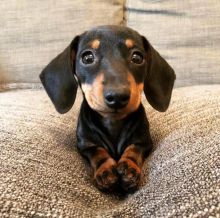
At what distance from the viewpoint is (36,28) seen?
222cm

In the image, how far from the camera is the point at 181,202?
0.87 metres

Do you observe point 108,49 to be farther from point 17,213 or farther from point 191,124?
point 17,213

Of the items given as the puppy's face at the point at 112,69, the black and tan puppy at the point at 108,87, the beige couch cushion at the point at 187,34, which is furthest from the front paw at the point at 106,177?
the beige couch cushion at the point at 187,34

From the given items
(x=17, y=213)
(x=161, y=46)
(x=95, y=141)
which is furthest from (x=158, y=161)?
(x=161, y=46)

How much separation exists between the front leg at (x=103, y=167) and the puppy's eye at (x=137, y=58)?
0.28 m

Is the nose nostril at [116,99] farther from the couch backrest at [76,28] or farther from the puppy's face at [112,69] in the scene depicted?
the couch backrest at [76,28]

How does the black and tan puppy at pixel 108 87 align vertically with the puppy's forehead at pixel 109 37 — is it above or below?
below

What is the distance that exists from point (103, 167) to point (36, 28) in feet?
4.14

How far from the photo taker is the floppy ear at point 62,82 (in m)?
1.31

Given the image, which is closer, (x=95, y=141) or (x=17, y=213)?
(x=17, y=213)

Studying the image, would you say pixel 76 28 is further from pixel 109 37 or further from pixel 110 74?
pixel 110 74

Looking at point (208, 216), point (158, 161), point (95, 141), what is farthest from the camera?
point (95, 141)

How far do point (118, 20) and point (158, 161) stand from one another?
49.4 inches

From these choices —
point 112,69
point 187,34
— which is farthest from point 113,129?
point 187,34
